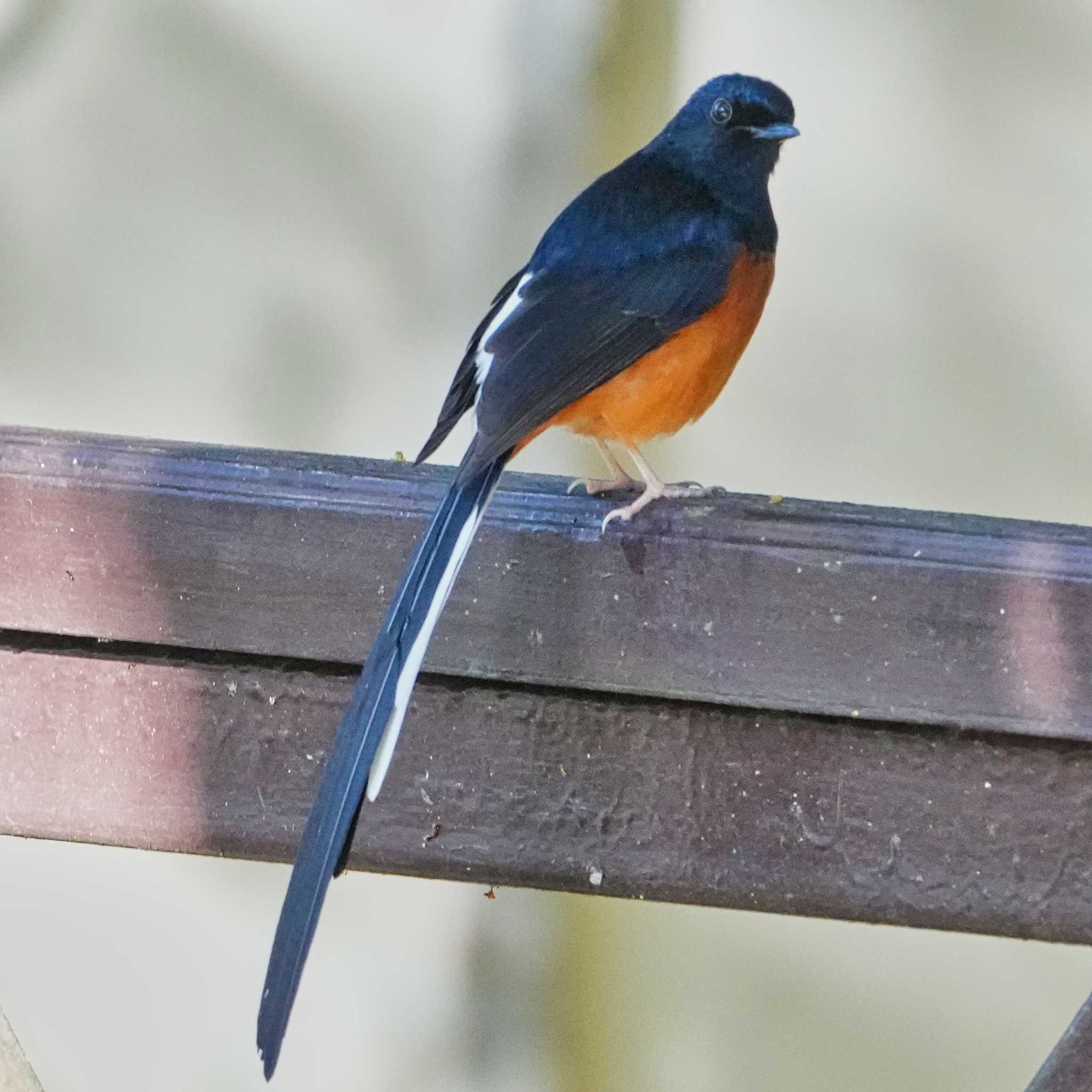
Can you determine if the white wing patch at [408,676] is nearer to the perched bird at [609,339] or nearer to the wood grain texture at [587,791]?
the perched bird at [609,339]

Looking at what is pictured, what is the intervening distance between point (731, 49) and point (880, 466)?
2.89 feet

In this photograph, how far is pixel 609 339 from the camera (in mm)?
1783

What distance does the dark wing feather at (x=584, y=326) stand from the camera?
1.65m

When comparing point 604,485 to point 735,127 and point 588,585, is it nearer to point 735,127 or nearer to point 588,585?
point 588,585

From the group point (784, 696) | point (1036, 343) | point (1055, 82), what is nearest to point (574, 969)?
point (1036, 343)

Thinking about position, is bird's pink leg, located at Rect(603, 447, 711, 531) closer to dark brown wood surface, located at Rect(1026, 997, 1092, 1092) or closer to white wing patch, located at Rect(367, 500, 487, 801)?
white wing patch, located at Rect(367, 500, 487, 801)

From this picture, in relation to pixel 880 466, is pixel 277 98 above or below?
above

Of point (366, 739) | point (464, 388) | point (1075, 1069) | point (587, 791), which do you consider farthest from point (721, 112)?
point (1075, 1069)

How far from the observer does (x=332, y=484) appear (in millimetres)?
1396

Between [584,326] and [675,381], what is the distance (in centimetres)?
16

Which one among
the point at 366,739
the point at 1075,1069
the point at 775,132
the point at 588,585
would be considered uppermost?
the point at 775,132

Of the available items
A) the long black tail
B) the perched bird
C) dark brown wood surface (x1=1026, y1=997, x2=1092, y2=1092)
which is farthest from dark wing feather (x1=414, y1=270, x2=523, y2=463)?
dark brown wood surface (x1=1026, y1=997, x2=1092, y2=1092)

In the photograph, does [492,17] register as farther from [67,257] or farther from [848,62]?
[67,257]

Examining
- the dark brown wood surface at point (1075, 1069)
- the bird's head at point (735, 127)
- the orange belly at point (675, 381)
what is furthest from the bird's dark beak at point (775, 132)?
the dark brown wood surface at point (1075, 1069)
